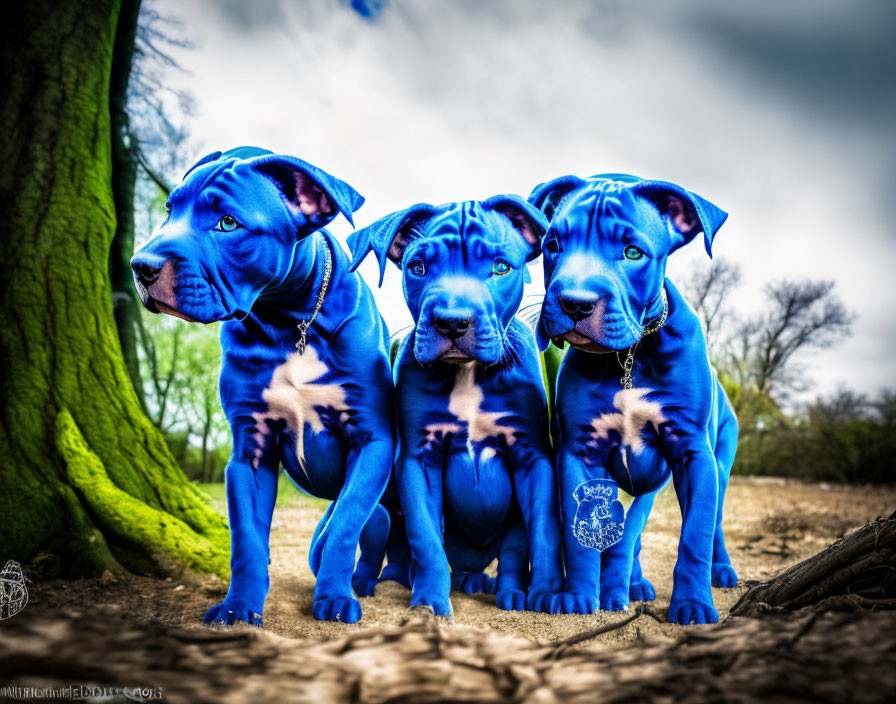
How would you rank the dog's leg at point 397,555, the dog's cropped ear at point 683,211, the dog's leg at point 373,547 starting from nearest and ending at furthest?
the dog's cropped ear at point 683,211, the dog's leg at point 373,547, the dog's leg at point 397,555

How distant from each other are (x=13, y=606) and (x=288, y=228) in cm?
234

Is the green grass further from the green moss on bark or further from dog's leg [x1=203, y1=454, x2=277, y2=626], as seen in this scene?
dog's leg [x1=203, y1=454, x2=277, y2=626]

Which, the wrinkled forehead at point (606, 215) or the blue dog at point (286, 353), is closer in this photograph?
the blue dog at point (286, 353)

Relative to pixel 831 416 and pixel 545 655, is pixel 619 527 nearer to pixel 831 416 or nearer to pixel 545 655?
pixel 545 655

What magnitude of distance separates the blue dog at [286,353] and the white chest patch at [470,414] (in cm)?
34

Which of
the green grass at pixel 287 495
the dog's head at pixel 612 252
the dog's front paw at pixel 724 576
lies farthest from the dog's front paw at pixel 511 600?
the green grass at pixel 287 495

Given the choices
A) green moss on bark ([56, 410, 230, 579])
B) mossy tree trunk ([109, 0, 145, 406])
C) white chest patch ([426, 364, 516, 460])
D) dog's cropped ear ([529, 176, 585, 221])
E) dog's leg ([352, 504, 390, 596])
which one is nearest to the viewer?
white chest patch ([426, 364, 516, 460])

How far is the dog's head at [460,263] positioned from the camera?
125 inches

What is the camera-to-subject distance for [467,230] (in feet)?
11.3

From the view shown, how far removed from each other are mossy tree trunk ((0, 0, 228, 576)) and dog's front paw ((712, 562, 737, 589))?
3280 mm

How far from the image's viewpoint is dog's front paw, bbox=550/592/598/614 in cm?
327
